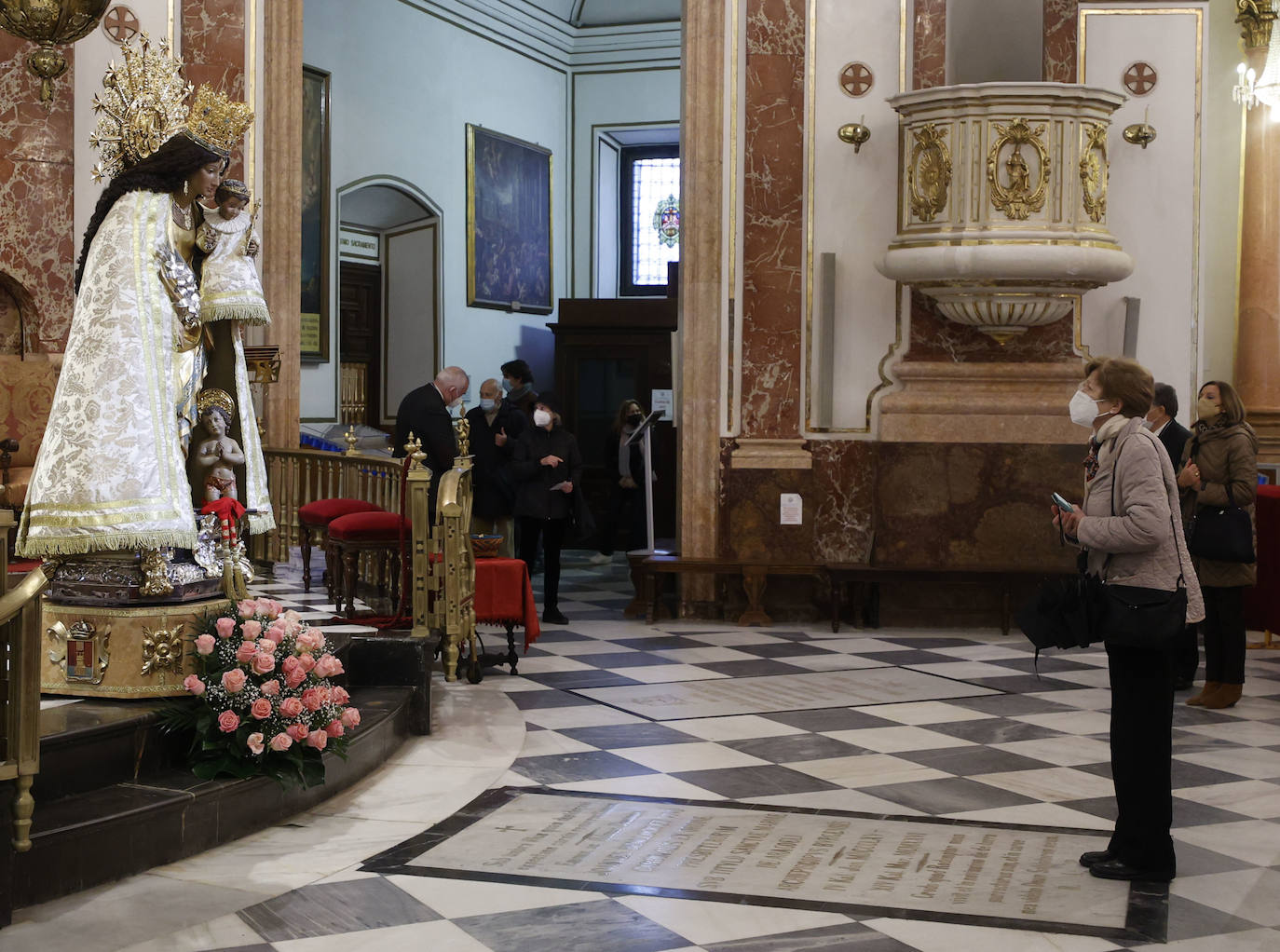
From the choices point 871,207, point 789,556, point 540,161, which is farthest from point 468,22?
point 789,556

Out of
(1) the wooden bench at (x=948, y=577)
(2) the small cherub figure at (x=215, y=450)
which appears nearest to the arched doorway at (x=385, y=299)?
(1) the wooden bench at (x=948, y=577)

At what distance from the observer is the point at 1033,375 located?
9539 mm

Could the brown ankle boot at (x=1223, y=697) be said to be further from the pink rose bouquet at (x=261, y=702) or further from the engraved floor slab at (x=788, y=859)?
the pink rose bouquet at (x=261, y=702)

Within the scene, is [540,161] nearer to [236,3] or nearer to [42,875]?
[236,3]

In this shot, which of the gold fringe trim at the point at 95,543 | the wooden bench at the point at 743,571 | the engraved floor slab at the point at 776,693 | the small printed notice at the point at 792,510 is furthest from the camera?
the small printed notice at the point at 792,510

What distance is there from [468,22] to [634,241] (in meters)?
3.68

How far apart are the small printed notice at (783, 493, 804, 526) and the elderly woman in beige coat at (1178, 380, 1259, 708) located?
3122 mm

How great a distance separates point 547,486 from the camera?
29.3 feet

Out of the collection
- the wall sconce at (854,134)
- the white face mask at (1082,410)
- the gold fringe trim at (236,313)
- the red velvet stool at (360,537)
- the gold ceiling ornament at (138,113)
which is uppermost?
the wall sconce at (854,134)

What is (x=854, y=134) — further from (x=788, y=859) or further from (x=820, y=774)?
(x=788, y=859)

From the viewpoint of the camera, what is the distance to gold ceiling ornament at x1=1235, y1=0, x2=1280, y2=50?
32.4ft

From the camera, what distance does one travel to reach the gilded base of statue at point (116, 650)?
4836mm

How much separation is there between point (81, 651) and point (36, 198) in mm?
5014

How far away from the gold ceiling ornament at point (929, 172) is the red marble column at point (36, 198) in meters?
5.19
